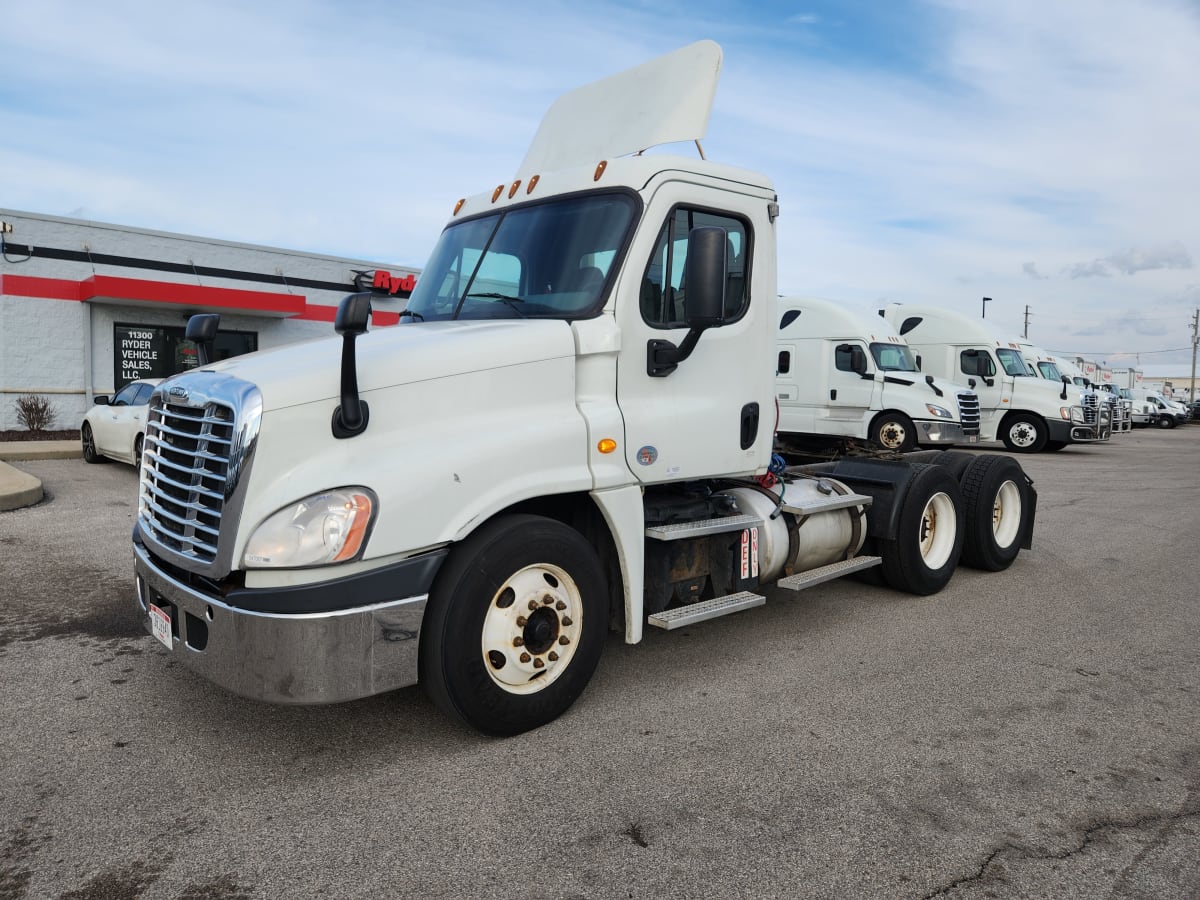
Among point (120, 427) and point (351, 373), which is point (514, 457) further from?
point (120, 427)

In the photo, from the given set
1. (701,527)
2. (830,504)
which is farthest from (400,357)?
(830,504)

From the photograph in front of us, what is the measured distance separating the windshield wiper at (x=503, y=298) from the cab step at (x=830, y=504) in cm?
208

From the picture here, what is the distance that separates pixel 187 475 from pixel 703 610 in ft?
8.31

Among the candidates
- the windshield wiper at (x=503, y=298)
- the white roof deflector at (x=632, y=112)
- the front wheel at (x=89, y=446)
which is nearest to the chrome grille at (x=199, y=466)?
the windshield wiper at (x=503, y=298)

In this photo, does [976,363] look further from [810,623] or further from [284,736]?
[284,736]

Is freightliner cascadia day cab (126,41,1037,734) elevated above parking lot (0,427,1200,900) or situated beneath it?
elevated above

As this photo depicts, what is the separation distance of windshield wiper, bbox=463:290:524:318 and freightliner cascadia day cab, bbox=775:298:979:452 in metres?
13.8

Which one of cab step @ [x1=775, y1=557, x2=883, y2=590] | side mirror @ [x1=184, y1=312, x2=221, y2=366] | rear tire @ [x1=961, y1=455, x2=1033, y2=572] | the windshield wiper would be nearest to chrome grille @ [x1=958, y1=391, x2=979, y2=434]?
rear tire @ [x1=961, y1=455, x2=1033, y2=572]

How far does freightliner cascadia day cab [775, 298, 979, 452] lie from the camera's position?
1783 cm

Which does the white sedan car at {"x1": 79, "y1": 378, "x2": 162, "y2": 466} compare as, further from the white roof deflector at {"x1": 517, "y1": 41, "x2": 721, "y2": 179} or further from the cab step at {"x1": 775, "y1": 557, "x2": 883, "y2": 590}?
the cab step at {"x1": 775, "y1": 557, "x2": 883, "y2": 590}

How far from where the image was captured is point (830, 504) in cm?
561

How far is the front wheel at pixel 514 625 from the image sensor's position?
11.6 ft

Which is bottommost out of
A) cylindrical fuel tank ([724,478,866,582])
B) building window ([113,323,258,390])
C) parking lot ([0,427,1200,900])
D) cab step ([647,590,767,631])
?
parking lot ([0,427,1200,900])

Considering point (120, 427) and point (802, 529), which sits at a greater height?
point (120, 427)
